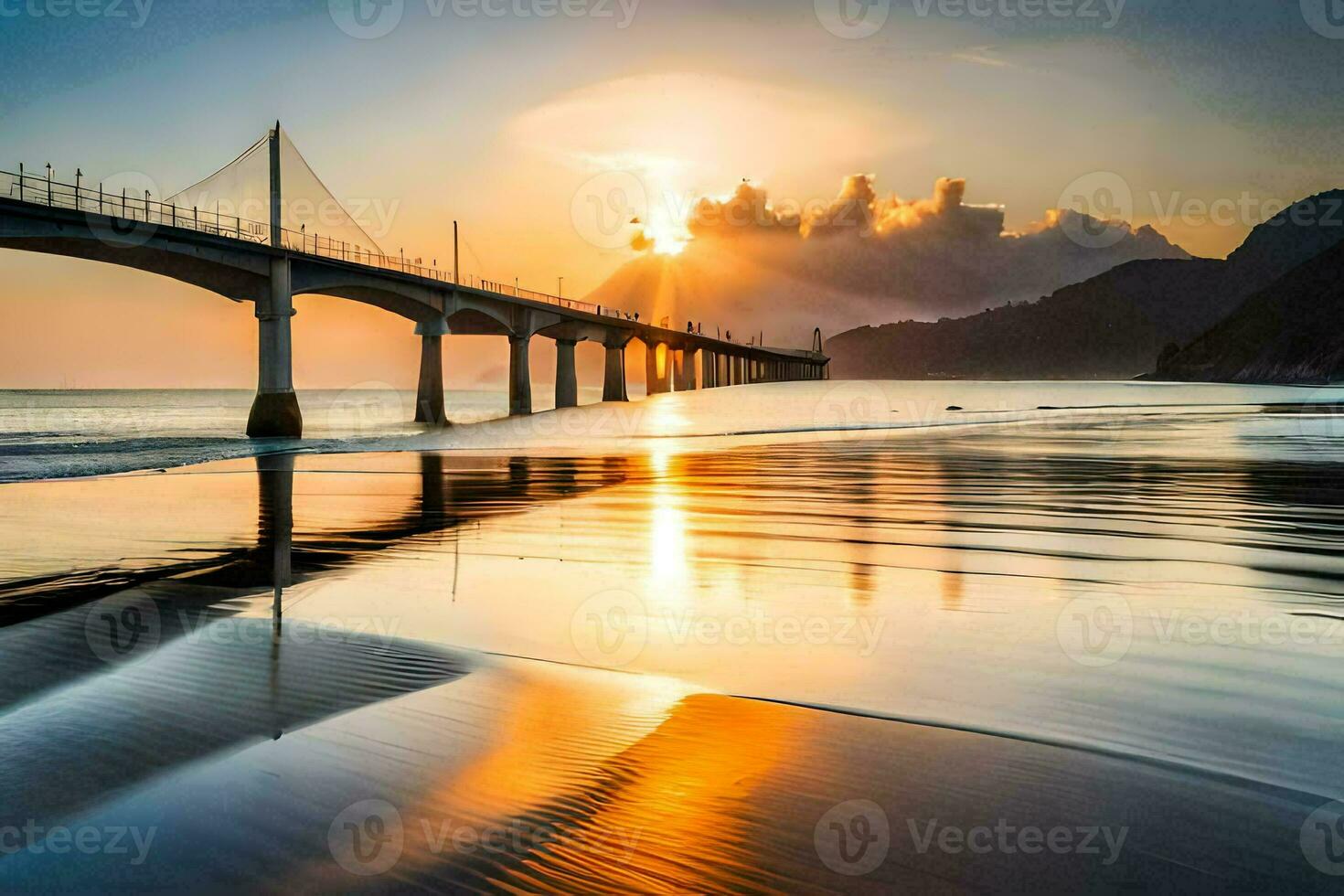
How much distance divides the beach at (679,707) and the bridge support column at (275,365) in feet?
150

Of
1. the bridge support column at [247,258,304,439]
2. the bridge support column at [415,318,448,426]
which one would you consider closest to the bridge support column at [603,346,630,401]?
the bridge support column at [415,318,448,426]

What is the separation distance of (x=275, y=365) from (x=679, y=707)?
58034 millimetres

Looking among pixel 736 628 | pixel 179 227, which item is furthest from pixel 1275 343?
pixel 736 628

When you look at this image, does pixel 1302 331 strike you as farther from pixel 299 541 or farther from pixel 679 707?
pixel 679 707

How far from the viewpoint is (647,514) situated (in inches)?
553

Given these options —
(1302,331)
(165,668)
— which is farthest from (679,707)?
(1302,331)

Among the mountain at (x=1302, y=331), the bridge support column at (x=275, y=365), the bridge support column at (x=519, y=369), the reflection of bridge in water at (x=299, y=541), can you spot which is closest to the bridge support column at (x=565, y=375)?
the bridge support column at (x=519, y=369)

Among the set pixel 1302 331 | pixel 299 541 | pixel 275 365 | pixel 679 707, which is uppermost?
pixel 1302 331

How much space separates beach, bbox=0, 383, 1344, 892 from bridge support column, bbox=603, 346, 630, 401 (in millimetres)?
108469

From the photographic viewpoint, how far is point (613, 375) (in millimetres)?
121875

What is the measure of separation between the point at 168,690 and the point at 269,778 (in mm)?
1788

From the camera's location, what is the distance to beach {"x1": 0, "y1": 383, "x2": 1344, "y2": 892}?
3.42 metres

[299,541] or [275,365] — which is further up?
[275,365]

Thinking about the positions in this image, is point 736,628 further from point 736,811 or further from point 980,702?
point 736,811
